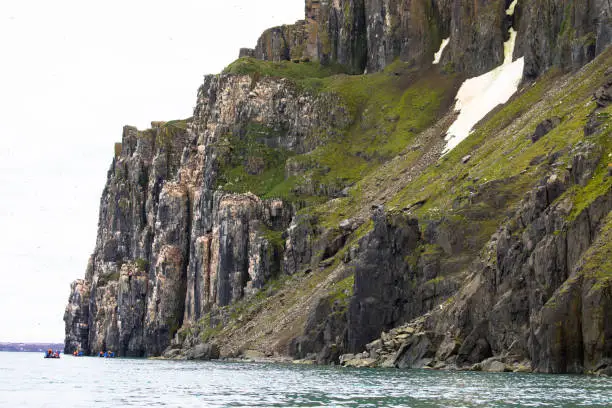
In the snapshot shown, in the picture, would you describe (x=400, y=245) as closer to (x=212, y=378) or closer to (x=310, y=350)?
(x=310, y=350)

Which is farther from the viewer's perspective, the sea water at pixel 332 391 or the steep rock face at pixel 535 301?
the steep rock face at pixel 535 301

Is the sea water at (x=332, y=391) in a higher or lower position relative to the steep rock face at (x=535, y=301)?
lower

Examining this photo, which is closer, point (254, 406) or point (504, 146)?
point (254, 406)

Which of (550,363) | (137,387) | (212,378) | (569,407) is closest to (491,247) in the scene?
(550,363)

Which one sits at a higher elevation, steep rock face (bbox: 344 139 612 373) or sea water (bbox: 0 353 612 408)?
steep rock face (bbox: 344 139 612 373)

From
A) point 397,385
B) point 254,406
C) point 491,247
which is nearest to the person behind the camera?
point 254,406

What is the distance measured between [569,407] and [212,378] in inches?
2442

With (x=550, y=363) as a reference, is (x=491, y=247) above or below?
above

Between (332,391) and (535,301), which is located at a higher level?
(535,301)

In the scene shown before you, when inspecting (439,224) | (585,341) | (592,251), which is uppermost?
(439,224)

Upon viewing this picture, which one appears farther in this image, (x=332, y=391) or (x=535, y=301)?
(x=535, y=301)

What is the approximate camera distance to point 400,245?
538 feet

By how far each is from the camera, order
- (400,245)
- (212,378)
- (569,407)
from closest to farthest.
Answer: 1. (569,407)
2. (212,378)
3. (400,245)

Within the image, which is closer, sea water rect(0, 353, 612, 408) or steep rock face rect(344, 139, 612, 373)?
sea water rect(0, 353, 612, 408)
